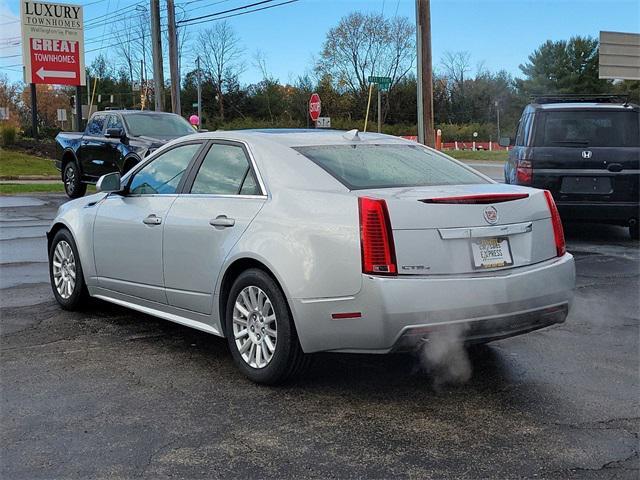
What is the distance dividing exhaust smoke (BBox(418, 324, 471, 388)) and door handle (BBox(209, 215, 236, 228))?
1412mm

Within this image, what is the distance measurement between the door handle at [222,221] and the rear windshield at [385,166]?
0.65m

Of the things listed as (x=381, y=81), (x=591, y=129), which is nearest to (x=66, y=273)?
(x=591, y=129)

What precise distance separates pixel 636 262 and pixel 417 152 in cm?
480

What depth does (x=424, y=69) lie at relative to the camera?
1831 cm

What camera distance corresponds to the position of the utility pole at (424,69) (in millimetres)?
18047

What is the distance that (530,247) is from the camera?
4.46m

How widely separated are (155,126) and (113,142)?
912mm

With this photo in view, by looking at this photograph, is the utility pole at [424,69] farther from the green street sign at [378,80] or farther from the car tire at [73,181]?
the car tire at [73,181]

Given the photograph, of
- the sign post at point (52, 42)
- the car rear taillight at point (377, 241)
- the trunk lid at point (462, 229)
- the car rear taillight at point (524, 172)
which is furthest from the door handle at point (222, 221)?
the sign post at point (52, 42)

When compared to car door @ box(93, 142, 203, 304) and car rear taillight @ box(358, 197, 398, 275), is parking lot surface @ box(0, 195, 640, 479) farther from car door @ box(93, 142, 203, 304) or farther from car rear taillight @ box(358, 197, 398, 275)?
car rear taillight @ box(358, 197, 398, 275)

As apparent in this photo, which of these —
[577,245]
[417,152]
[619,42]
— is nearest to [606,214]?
[577,245]

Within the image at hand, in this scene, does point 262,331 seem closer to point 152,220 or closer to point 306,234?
point 306,234

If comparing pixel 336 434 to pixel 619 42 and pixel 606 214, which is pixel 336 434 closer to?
pixel 606 214

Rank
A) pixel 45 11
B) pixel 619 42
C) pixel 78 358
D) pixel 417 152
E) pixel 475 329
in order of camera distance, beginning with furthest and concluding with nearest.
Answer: pixel 45 11 → pixel 619 42 → pixel 417 152 → pixel 78 358 → pixel 475 329
